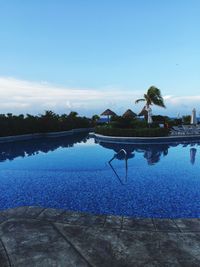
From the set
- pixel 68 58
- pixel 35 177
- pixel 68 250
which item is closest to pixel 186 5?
pixel 68 58

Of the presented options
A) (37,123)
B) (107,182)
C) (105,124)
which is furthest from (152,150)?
(37,123)

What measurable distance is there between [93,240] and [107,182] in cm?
516

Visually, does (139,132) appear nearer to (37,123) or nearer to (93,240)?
(37,123)

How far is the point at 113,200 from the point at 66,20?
17.7 meters

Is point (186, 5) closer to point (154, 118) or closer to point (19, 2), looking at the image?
point (19, 2)

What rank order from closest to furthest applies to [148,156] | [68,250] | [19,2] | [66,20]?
[68,250]
[148,156]
[19,2]
[66,20]

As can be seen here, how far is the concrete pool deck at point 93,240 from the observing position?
371 centimetres

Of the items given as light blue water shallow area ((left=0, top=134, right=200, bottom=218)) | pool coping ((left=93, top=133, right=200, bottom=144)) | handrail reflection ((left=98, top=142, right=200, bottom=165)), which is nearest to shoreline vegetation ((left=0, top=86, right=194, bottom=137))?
pool coping ((left=93, top=133, right=200, bottom=144))

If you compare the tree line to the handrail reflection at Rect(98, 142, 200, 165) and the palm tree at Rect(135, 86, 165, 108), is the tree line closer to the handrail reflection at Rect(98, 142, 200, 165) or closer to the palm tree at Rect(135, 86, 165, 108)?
the palm tree at Rect(135, 86, 165, 108)

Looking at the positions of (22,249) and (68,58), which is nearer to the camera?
(22,249)

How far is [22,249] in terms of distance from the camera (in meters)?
4.05

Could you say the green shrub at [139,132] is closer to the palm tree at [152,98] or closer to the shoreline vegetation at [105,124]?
the shoreline vegetation at [105,124]

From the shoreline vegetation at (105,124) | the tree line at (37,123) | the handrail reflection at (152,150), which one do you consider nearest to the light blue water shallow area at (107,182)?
the handrail reflection at (152,150)

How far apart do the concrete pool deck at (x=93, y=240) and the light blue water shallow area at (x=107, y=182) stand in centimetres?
150
